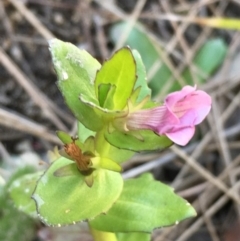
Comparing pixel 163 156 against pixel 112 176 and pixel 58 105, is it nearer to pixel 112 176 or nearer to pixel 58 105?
pixel 58 105

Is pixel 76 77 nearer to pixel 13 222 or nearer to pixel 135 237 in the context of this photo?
pixel 135 237

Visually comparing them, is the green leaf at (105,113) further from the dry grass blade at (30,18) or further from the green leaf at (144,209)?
the dry grass blade at (30,18)

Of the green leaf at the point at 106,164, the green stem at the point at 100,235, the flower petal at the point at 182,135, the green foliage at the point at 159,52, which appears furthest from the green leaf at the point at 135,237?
the green foliage at the point at 159,52

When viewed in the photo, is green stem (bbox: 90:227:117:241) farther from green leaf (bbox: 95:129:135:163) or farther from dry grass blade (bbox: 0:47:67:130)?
dry grass blade (bbox: 0:47:67:130)

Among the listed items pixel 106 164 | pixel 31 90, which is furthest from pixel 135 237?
pixel 31 90

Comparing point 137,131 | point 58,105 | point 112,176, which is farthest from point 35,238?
point 137,131

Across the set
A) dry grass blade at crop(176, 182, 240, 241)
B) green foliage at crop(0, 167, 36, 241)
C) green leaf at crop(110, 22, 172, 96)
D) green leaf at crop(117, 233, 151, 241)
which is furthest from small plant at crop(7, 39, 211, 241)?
green leaf at crop(110, 22, 172, 96)

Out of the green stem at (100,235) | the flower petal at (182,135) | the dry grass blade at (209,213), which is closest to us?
the flower petal at (182,135)
